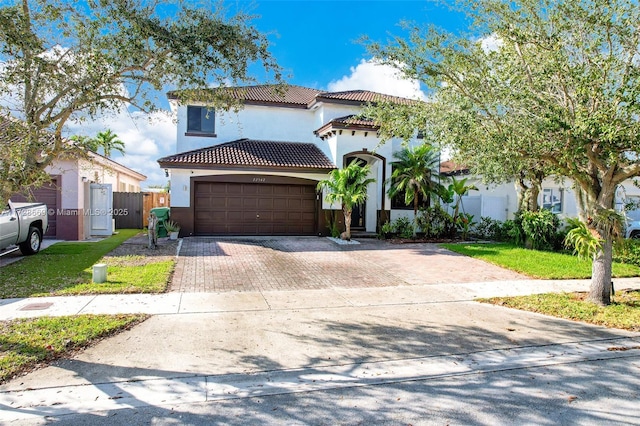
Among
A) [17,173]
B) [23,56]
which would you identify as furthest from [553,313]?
[23,56]

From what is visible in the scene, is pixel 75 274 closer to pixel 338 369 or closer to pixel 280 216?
pixel 338 369

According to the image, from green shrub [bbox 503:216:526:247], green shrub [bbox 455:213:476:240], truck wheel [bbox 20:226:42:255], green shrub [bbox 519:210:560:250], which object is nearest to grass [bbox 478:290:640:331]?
green shrub [bbox 519:210:560:250]

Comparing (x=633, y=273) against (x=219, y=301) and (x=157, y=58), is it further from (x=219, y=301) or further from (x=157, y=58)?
(x=157, y=58)

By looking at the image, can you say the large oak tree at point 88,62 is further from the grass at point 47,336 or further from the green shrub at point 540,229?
the green shrub at point 540,229

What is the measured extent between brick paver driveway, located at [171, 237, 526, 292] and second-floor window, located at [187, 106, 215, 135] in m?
6.03

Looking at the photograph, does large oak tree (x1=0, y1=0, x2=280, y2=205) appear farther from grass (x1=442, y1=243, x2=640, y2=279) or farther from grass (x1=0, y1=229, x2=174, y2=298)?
grass (x1=442, y1=243, x2=640, y2=279)

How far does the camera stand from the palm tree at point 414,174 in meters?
17.2

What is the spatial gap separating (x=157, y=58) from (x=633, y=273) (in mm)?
13032

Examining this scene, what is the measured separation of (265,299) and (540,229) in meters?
11.8

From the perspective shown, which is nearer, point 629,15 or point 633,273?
point 629,15

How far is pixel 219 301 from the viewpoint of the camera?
313 inches

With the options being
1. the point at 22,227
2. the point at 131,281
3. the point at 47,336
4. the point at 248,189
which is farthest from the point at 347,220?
the point at 47,336

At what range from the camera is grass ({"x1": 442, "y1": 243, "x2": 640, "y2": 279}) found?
11.4m

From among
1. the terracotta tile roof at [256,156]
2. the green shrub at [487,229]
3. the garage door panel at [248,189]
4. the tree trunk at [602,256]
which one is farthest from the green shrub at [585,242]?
the garage door panel at [248,189]
